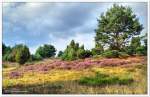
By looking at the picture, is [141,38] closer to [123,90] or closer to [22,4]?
[123,90]

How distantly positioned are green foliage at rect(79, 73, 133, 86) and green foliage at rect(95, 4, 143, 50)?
0.25 metres

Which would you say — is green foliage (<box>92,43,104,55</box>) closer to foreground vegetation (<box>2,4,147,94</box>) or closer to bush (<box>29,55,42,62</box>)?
foreground vegetation (<box>2,4,147,94</box>)

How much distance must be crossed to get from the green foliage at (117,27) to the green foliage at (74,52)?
135mm

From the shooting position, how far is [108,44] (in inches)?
128

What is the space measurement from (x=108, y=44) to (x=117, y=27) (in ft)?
0.52

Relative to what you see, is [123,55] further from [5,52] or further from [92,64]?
Result: [5,52]

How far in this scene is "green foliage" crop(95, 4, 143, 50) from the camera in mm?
3236

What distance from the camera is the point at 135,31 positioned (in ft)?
10.6

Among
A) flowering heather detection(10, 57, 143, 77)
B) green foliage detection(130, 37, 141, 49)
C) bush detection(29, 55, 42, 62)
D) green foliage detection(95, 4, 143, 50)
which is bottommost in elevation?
flowering heather detection(10, 57, 143, 77)

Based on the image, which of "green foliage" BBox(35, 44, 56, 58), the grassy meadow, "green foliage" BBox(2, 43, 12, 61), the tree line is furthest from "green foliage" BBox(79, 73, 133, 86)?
"green foliage" BBox(2, 43, 12, 61)

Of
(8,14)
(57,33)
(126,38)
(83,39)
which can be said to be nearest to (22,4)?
(8,14)

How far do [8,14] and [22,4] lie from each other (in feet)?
0.46

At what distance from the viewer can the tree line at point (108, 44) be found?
10.6 ft

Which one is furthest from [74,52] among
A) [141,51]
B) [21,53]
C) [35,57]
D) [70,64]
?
[141,51]
